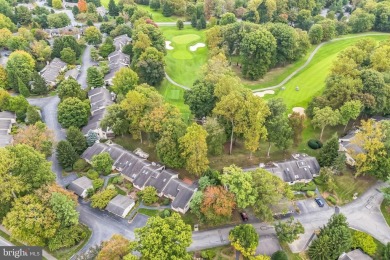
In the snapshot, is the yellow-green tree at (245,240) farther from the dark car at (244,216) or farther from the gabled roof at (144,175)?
the gabled roof at (144,175)

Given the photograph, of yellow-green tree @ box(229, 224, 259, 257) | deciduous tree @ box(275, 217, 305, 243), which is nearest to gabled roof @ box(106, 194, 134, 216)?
yellow-green tree @ box(229, 224, 259, 257)

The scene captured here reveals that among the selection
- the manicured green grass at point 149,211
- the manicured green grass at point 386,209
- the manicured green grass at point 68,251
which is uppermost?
the manicured green grass at point 386,209

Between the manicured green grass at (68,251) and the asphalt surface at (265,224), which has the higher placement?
the asphalt surface at (265,224)

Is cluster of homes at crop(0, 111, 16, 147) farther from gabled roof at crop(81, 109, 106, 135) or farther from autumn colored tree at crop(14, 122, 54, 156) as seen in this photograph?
gabled roof at crop(81, 109, 106, 135)

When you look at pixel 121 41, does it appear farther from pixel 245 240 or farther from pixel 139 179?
pixel 245 240

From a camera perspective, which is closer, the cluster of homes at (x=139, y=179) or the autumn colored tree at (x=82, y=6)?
the cluster of homes at (x=139, y=179)

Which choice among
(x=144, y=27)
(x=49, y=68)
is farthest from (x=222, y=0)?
(x=49, y=68)

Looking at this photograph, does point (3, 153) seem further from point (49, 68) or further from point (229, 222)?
point (49, 68)

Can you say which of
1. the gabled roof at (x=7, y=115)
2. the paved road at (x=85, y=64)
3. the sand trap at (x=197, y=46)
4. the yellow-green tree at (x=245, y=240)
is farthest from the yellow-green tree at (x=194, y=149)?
the sand trap at (x=197, y=46)

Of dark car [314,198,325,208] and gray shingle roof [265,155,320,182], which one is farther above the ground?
gray shingle roof [265,155,320,182]
